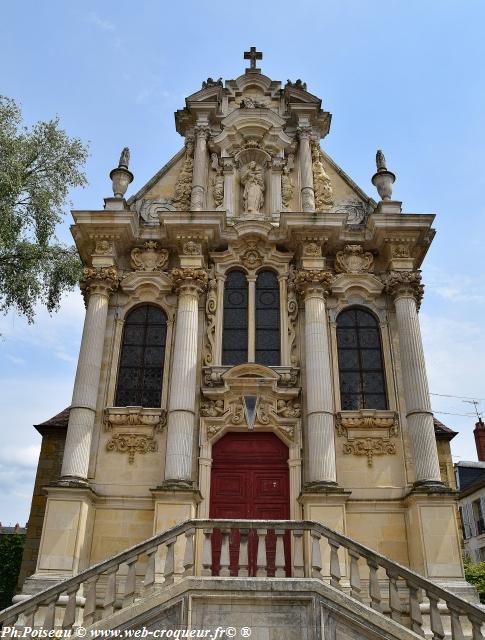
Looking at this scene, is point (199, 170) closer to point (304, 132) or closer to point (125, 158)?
point (125, 158)

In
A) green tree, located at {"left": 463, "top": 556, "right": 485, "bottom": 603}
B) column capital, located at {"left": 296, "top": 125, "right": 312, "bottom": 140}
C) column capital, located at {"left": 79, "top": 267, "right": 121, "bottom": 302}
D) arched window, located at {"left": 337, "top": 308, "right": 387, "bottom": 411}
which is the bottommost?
green tree, located at {"left": 463, "top": 556, "right": 485, "bottom": 603}

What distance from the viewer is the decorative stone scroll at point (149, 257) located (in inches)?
567

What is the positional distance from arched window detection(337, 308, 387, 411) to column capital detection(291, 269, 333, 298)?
34.6 inches

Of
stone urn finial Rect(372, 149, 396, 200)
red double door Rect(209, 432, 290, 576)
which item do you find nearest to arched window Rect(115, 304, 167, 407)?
red double door Rect(209, 432, 290, 576)

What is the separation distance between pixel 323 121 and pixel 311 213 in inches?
165

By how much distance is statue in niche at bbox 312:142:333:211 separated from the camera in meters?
15.4

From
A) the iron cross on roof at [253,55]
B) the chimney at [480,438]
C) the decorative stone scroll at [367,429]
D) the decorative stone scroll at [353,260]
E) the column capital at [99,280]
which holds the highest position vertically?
the iron cross on roof at [253,55]

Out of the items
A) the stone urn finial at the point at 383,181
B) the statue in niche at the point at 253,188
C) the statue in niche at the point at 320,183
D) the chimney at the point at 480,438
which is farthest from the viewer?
the chimney at the point at 480,438

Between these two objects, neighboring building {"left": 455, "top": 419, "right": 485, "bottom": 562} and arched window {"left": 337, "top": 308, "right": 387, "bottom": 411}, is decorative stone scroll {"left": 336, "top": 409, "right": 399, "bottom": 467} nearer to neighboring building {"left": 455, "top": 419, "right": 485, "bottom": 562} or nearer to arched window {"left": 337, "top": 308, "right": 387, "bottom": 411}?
arched window {"left": 337, "top": 308, "right": 387, "bottom": 411}

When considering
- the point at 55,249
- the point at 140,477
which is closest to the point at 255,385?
the point at 140,477

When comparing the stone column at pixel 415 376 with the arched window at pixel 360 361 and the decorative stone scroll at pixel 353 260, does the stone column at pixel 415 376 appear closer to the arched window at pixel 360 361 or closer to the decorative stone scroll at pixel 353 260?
the arched window at pixel 360 361

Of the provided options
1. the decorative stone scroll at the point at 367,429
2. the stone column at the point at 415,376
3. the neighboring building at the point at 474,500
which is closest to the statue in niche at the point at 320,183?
the stone column at the point at 415,376

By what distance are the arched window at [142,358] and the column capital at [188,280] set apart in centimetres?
87

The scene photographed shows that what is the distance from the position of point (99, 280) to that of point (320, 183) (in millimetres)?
6508
